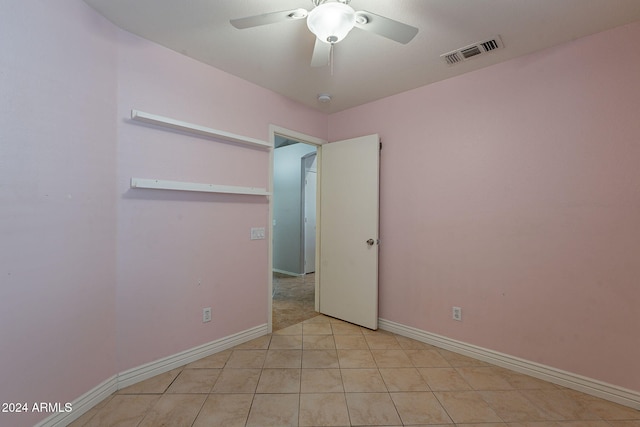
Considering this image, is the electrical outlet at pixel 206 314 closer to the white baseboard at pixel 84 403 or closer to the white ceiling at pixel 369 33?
the white baseboard at pixel 84 403

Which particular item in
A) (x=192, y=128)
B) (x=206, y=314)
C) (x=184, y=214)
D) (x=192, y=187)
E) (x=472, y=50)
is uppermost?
(x=472, y=50)

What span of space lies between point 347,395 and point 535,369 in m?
1.47

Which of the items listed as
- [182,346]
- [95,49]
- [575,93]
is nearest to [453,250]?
[575,93]

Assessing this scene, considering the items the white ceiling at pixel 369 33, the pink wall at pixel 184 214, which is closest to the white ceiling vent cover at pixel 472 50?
the white ceiling at pixel 369 33

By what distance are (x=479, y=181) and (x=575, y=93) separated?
837 millimetres

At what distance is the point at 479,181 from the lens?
2.32 m

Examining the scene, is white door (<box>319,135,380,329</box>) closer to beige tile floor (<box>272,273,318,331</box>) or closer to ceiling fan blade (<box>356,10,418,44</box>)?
beige tile floor (<box>272,273,318,331</box>)

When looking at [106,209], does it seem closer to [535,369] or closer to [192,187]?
[192,187]

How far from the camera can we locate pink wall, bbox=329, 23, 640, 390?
177 cm

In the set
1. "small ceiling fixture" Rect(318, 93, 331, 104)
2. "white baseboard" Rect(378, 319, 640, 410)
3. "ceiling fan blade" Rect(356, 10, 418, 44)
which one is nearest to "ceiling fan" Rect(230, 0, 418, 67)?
"ceiling fan blade" Rect(356, 10, 418, 44)

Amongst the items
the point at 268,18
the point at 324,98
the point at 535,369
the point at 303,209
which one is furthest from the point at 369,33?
the point at 303,209

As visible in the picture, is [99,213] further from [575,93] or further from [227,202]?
[575,93]

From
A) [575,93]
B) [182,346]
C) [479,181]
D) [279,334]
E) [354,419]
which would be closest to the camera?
[354,419]

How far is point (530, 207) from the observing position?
6.82ft
